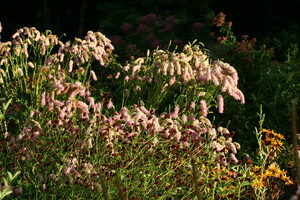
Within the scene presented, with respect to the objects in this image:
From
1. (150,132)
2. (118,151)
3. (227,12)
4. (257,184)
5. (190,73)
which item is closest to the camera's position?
(150,132)

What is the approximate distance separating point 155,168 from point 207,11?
9862 millimetres

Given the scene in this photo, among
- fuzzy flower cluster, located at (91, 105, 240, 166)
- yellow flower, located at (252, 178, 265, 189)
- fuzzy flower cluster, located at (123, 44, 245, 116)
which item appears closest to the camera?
fuzzy flower cluster, located at (91, 105, 240, 166)

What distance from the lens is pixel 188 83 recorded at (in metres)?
5.70

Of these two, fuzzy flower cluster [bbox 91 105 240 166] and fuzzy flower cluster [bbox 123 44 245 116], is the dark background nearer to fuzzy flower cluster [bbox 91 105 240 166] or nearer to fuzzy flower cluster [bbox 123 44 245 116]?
fuzzy flower cluster [bbox 123 44 245 116]

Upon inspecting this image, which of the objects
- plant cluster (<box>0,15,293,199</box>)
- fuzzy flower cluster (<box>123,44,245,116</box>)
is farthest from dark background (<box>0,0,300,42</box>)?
plant cluster (<box>0,15,293,199</box>)

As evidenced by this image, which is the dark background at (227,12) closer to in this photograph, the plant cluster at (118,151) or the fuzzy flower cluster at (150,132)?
the plant cluster at (118,151)

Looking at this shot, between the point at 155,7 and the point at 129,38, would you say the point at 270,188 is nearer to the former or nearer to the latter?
the point at 129,38

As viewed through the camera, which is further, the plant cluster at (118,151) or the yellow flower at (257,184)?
the yellow flower at (257,184)

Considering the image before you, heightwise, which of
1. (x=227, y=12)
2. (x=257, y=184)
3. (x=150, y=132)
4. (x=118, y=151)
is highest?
(x=150, y=132)

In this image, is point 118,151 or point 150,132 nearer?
point 150,132

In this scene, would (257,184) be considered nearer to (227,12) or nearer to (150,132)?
(150,132)

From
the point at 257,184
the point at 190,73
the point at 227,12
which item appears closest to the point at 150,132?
the point at 257,184

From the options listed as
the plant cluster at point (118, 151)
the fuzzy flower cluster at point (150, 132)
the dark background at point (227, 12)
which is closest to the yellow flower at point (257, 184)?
the plant cluster at point (118, 151)

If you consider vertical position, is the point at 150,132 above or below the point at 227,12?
above
